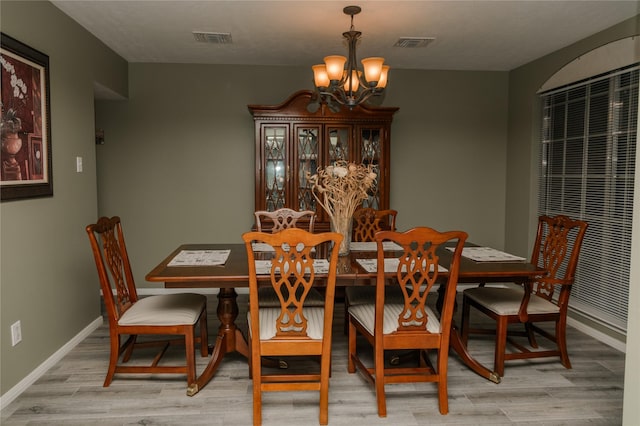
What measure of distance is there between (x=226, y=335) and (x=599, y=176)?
3.12 meters

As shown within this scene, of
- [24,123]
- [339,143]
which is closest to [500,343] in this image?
[339,143]

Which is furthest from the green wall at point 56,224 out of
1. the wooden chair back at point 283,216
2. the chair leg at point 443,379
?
the chair leg at point 443,379

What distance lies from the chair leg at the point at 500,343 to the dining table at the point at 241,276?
0.05 metres

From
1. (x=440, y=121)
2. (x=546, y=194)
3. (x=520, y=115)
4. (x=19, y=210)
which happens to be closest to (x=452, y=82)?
(x=440, y=121)

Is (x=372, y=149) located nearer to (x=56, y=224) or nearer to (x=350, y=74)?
(x=350, y=74)

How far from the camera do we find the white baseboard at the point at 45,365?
251cm

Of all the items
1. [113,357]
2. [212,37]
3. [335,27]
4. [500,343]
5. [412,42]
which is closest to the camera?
[113,357]

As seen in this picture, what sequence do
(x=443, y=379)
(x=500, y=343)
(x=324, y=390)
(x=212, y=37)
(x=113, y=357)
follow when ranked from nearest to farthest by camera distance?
(x=324, y=390), (x=443, y=379), (x=113, y=357), (x=500, y=343), (x=212, y=37)

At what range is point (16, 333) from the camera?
263 centimetres

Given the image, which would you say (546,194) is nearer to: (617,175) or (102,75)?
(617,175)

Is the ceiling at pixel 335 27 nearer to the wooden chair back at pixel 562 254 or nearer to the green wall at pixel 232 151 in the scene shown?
the green wall at pixel 232 151

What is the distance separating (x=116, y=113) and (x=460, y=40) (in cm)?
339

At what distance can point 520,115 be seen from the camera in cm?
479

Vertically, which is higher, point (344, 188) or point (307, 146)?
point (307, 146)
